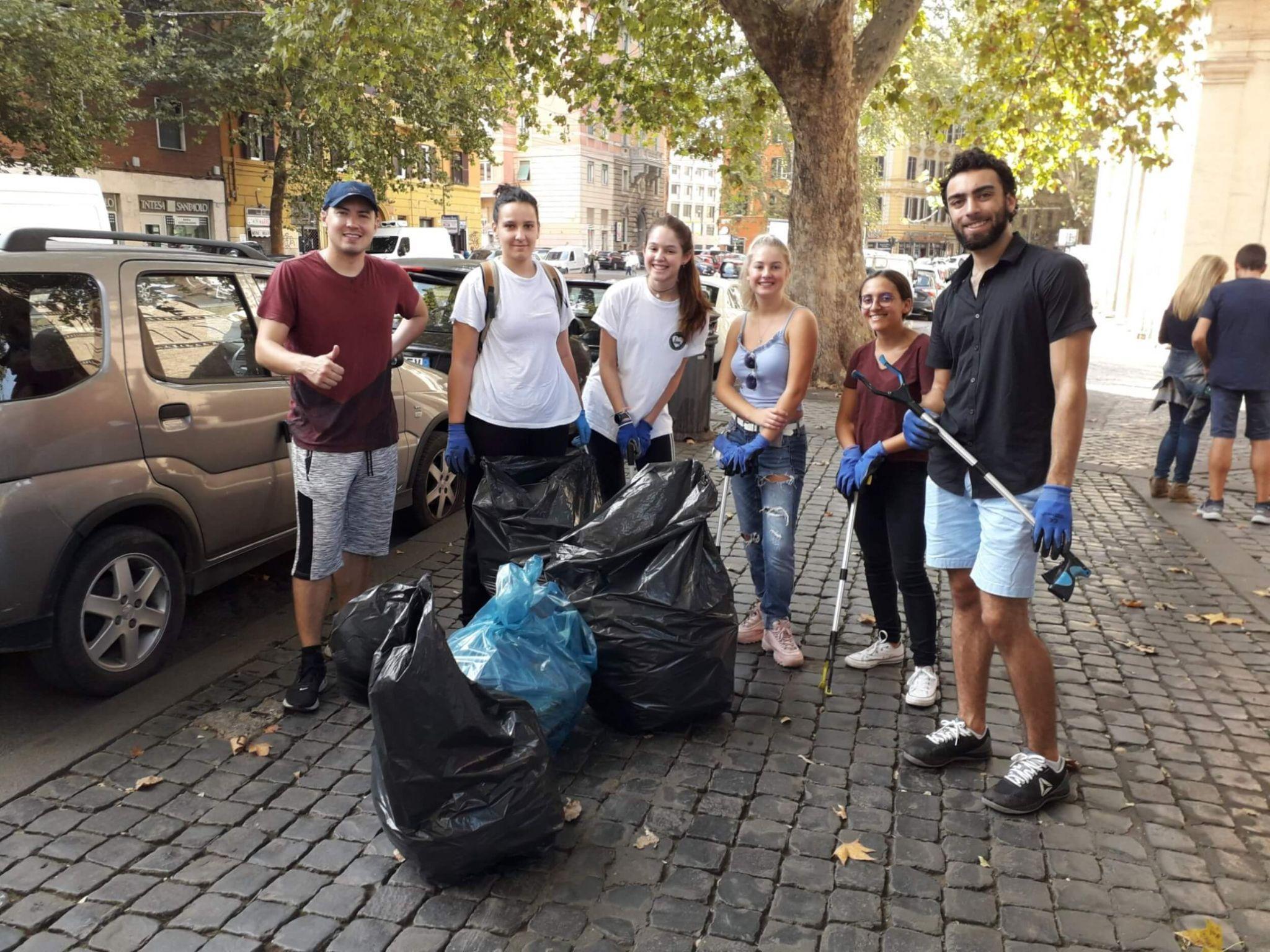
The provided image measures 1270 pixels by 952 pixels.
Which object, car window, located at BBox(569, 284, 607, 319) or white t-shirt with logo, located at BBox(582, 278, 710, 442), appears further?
car window, located at BBox(569, 284, 607, 319)

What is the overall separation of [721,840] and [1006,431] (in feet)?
5.16

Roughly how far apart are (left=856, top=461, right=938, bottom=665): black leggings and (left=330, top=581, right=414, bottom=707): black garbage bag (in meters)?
2.02

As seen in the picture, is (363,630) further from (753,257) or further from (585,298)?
(585,298)

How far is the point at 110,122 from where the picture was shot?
21172 millimetres

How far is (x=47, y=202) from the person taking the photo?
10156 mm

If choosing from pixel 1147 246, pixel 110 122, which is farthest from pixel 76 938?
pixel 1147 246

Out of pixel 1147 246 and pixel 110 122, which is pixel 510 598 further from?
pixel 1147 246

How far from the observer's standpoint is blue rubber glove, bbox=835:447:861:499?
4.10 m

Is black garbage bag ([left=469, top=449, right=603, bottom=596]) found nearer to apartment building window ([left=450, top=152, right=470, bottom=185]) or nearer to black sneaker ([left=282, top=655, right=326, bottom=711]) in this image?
black sneaker ([left=282, top=655, right=326, bottom=711])

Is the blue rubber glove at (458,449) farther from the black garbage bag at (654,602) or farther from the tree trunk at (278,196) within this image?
the tree trunk at (278,196)

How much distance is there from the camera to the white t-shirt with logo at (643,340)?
4426mm

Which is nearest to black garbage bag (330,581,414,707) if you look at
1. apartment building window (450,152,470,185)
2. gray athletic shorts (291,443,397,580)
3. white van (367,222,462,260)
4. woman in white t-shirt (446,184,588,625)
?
gray athletic shorts (291,443,397,580)

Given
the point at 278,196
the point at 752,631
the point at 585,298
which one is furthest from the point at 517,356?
the point at 278,196

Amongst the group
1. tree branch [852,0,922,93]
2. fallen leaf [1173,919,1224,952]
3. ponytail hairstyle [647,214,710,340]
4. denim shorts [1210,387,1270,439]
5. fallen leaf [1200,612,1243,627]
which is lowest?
fallen leaf [1200,612,1243,627]
